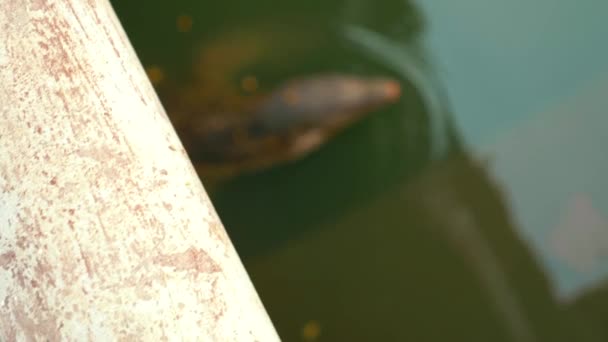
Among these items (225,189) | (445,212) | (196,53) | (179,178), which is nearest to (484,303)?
(445,212)

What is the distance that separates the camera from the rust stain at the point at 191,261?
1214mm

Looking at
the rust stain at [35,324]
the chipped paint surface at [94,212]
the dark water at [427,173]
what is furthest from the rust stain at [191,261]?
the dark water at [427,173]

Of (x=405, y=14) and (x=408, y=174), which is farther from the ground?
(x=405, y=14)

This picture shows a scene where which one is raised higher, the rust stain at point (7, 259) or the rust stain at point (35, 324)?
the rust stain at point (7, 259)

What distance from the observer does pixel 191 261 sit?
1.24 metres

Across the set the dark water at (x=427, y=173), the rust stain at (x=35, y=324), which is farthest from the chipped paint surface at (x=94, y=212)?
the dark water at (x=427, y=173)

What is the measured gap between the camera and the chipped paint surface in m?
1.17

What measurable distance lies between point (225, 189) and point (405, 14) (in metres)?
0.99

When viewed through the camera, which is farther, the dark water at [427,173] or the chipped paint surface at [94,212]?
the dark water at [427,173]

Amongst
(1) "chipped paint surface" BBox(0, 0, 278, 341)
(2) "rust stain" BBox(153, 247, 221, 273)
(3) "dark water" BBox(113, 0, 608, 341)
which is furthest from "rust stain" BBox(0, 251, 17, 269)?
(3) "dark water" BBox(113, 0, 608, 341)

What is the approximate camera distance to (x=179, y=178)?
1301mm

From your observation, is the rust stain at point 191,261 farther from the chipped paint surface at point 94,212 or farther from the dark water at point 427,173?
the dark water at point 427,173

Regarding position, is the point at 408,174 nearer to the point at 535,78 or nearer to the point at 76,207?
the point at 535,78

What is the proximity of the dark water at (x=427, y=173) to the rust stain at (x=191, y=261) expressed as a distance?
5.61 feet
